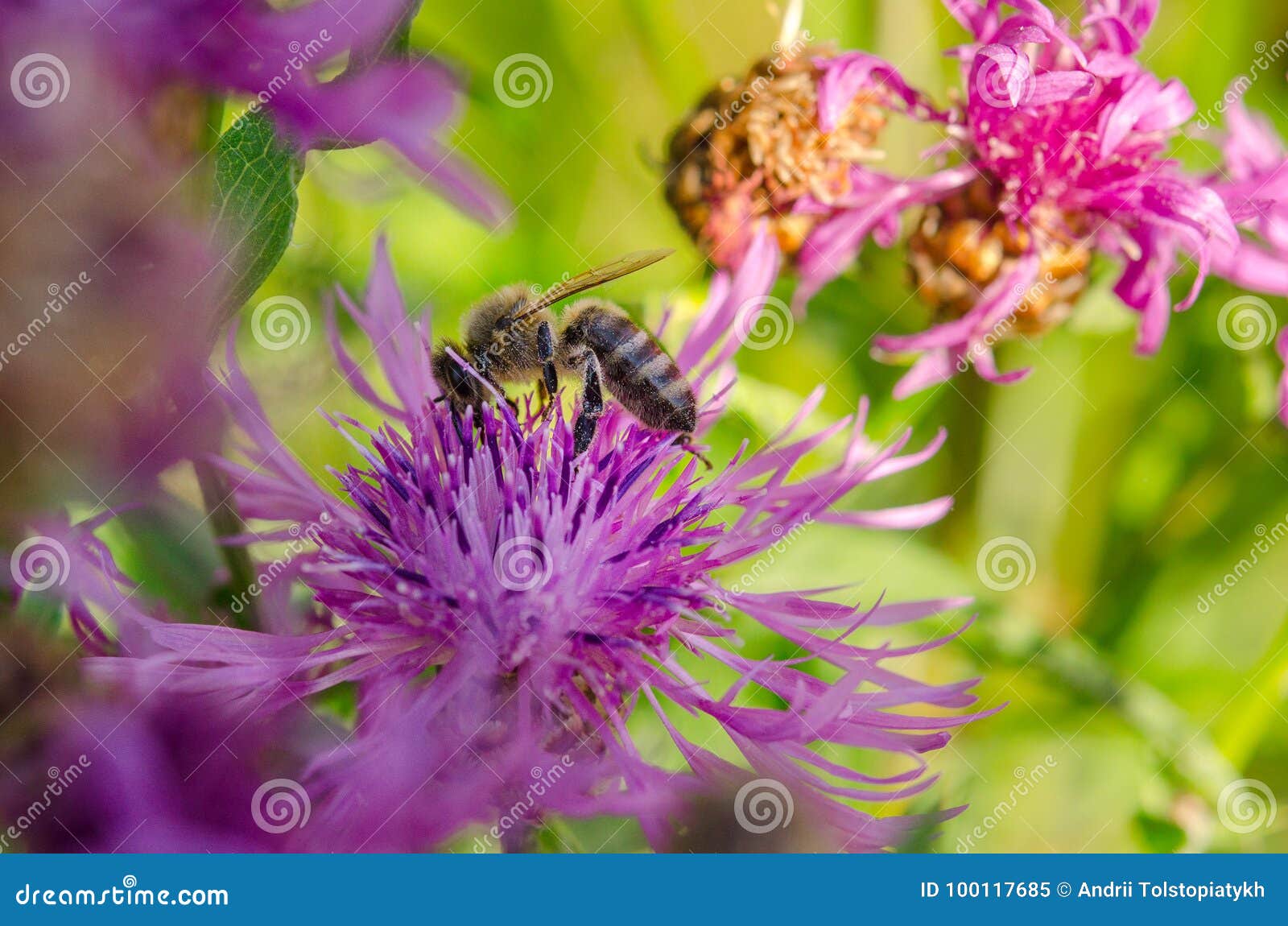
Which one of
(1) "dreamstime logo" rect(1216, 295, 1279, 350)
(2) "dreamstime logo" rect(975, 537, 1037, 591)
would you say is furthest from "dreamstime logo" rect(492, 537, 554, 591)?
(1) "dreamstime logo" rect(1216, 295, 1279, 350)

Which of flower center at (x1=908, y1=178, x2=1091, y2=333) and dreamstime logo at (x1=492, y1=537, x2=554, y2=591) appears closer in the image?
dreamstime logo at (x1=492, y1=537, x2=554, y2=591)

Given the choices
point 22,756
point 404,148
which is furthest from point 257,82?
point 22,756
